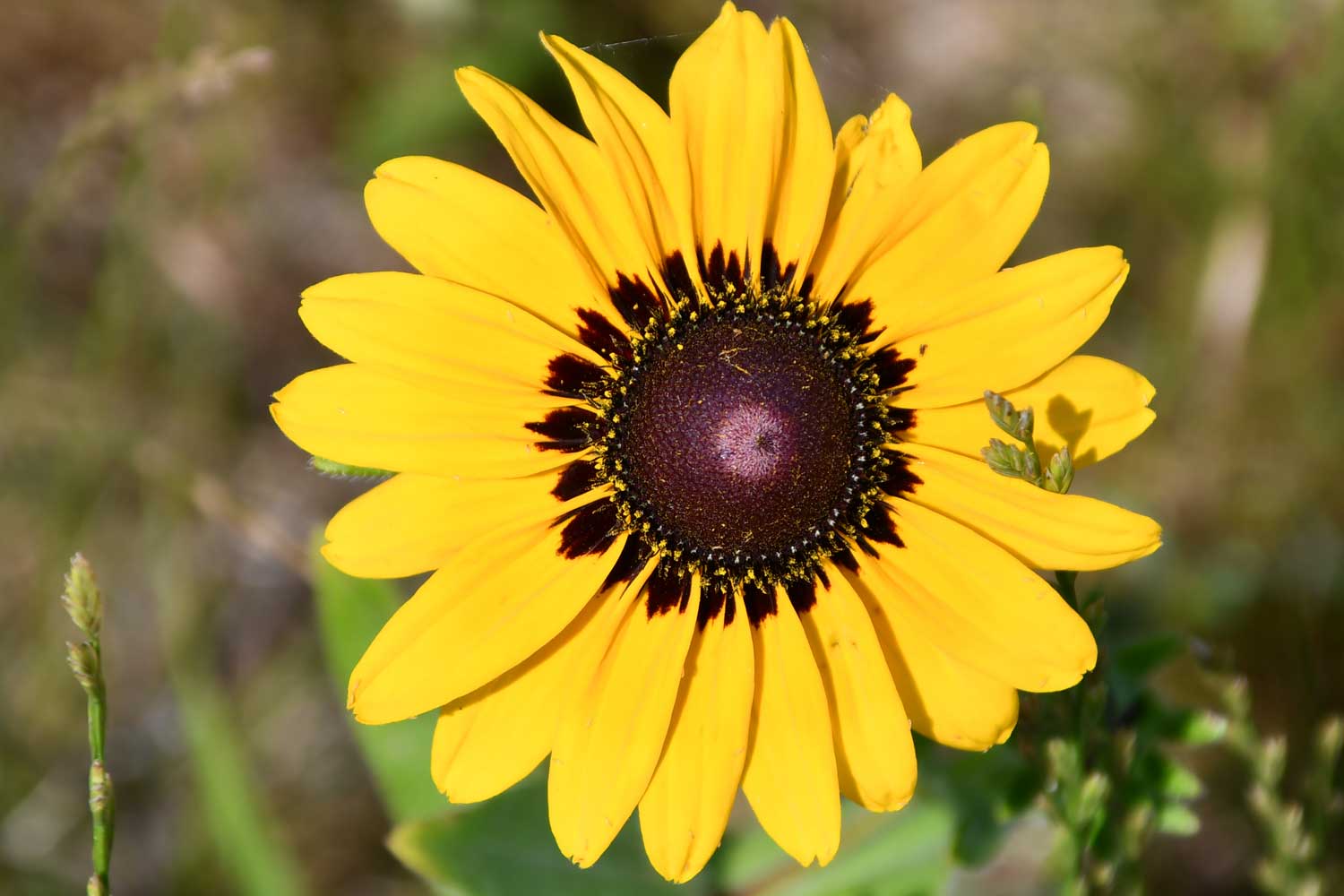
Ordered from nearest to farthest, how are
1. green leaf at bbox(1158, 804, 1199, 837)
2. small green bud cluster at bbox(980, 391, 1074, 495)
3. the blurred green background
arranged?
small green bud cluster at bbox(980, 391, 1074, 495), green leaf at bbox(1158, 804, 1199, 837), the blurred green background

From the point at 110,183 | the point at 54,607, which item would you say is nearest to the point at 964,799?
the point at 54,607

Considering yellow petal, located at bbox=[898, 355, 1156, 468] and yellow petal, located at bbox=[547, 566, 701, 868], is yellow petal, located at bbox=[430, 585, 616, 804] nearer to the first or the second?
yellow petal, located at bbox=[547, 566, 701, 868]

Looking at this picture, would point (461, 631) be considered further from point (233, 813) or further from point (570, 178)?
point (233, 813)

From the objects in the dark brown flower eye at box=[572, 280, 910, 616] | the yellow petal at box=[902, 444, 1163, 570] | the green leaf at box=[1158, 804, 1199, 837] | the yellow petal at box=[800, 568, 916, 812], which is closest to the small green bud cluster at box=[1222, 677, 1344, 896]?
the green leaf at box=[1158, 804, 1199, 837]

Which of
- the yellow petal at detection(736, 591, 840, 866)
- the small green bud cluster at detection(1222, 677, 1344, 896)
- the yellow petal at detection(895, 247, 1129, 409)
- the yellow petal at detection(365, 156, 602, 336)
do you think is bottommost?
the small green bud cluster at detection(1222, 677, 1344, 896)

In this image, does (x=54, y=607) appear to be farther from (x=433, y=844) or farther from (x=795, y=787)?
(x=795, y=787)

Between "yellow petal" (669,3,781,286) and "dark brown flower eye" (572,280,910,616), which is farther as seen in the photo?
"dark brown flower eye" (572,280,910,616)

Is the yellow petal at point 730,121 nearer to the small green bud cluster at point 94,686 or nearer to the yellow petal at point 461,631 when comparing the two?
the yellow petal at point 461,631
